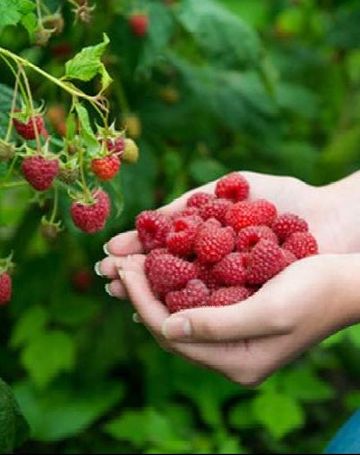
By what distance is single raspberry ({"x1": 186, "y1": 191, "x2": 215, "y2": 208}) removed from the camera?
1692 mm

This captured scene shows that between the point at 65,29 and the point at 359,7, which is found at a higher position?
the point at 65,29

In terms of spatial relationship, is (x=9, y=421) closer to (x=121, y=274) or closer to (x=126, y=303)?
(x=121, y=274)

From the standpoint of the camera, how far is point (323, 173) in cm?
251

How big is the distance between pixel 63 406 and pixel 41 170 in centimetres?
94

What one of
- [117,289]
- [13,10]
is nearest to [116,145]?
[13,10]

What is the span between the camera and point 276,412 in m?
2.07

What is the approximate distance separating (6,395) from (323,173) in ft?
4.09

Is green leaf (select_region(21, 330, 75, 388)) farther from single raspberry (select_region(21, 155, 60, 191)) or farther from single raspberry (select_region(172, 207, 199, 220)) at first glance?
single raspberry (select_region(21, 155, 60, 191))

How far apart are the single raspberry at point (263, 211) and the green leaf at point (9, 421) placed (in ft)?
1.44

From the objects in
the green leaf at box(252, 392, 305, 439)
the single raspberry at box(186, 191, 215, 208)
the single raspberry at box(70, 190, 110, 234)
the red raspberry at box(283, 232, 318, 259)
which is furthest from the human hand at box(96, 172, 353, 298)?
the green leaf at box(252, 392, 305, 439)

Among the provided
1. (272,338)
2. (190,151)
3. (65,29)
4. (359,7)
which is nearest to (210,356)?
(272,338)

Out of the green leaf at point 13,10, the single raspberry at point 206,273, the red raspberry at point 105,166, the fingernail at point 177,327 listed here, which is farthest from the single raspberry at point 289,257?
the green leaf at point 13,10

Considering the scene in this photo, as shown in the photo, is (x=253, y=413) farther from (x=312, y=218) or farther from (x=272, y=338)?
(x=272, y=338)

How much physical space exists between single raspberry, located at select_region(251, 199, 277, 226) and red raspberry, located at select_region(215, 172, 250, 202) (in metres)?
0.04
